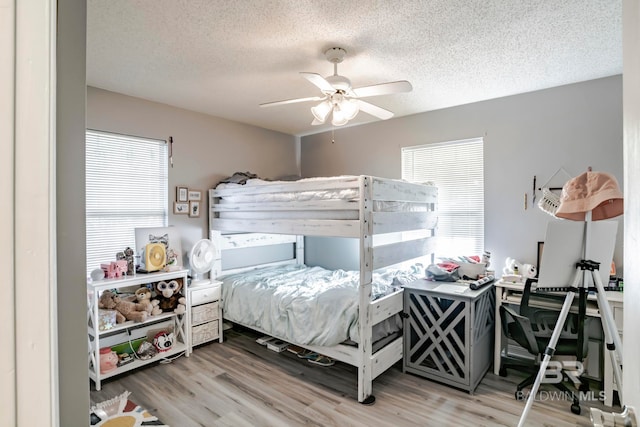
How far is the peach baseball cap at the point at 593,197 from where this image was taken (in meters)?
1.88

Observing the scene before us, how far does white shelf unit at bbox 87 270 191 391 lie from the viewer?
2.61 metres

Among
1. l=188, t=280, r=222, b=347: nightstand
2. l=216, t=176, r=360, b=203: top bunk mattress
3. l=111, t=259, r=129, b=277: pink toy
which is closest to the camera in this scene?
l=216, t=176, r=360, b=203: top bunk mattress

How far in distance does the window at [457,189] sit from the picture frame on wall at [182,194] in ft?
8.65

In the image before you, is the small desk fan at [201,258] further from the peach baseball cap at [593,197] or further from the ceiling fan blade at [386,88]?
the peach baseball cap at [593,197]

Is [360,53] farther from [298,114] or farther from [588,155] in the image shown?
[588,155]

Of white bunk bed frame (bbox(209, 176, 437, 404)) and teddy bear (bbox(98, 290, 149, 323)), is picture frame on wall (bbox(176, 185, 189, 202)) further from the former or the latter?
teddy bear (bbox(98, 290, 149, 323))

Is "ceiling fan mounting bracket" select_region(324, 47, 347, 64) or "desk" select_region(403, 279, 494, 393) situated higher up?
"ceiling fan mounting bracket" select_region(324, 47, 347, 64)

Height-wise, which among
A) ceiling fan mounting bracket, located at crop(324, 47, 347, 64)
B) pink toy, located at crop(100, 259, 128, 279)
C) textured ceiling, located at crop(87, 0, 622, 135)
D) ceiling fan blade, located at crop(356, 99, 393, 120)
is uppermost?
textured ceiling, located at crop(87, 0, 622, 135)

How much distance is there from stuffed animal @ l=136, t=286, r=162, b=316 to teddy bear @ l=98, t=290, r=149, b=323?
2.7 inches

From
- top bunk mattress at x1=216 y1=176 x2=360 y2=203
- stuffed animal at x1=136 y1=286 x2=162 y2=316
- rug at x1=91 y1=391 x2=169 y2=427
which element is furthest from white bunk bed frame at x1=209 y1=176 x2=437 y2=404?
rug at x1=91 y1=391 x2=169 y2=427

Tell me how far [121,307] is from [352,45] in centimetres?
288
